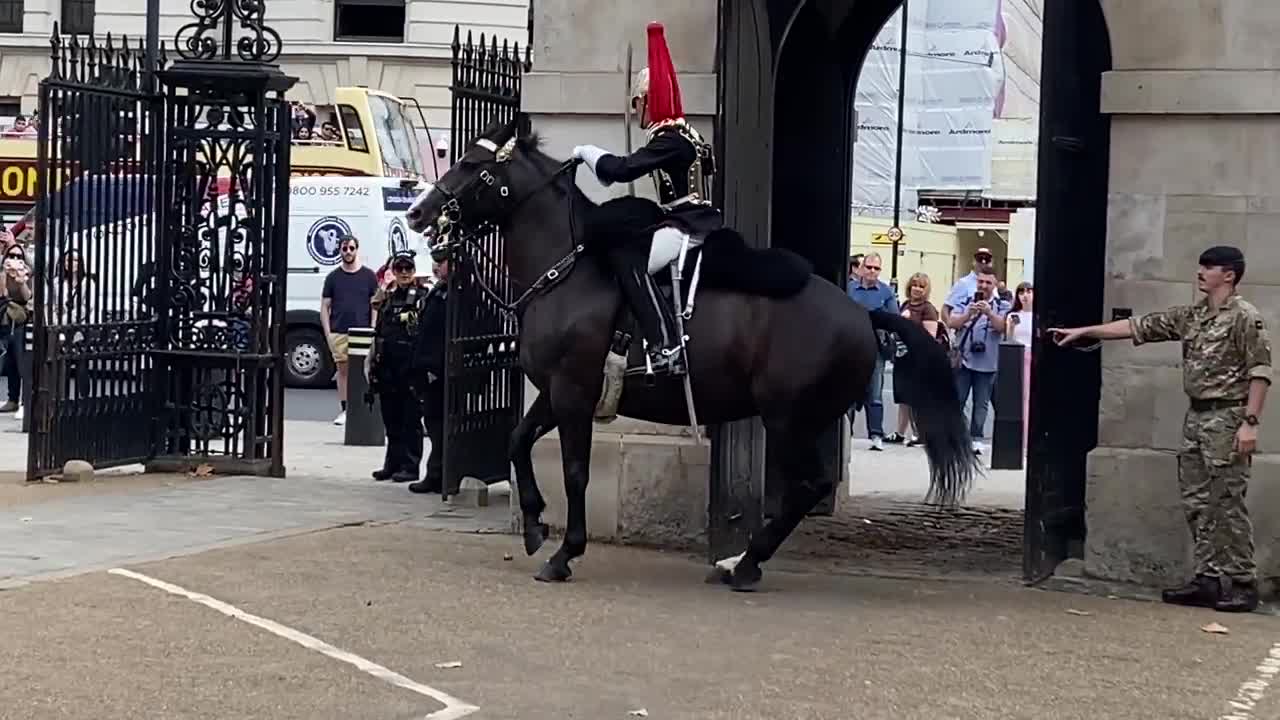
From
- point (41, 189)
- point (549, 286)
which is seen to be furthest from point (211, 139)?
point (549, 286)

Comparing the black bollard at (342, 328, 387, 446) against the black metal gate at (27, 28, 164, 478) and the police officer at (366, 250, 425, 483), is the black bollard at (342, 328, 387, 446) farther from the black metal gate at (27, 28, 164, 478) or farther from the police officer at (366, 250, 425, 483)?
the black metal gate at (27, 28, 164, 478)

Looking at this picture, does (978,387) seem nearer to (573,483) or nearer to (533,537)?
(533,537)

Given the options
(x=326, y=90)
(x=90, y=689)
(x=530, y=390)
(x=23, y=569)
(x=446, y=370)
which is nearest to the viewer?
(x=90, y=689)

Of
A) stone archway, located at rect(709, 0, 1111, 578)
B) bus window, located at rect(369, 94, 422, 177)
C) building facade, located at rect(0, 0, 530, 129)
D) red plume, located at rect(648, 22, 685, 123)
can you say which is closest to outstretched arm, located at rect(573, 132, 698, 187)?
red plume, located at rect(648, 22, 685, 123)

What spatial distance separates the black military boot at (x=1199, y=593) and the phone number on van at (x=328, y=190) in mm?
18207

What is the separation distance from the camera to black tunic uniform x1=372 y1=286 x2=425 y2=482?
1462 cm

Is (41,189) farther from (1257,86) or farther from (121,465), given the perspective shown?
(1257,86)

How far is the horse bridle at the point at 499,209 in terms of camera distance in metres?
10.1

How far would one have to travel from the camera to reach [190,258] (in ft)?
47.2

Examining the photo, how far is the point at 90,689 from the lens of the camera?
729cm

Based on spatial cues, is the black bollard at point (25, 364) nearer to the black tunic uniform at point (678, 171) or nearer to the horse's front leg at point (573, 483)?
the horse's front leg at point (573, 483)

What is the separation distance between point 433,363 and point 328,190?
13.1m

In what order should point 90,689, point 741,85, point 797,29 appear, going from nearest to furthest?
point 90,689, point 741,85, point 797,29

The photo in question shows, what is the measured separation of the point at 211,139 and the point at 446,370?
9.07 feet
